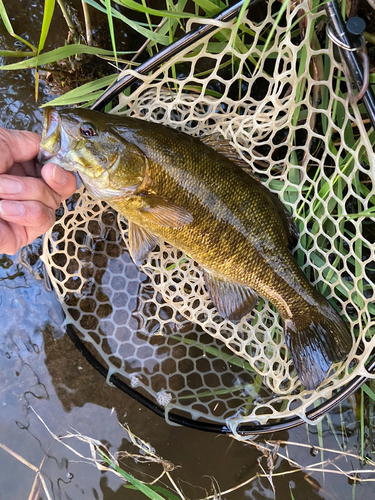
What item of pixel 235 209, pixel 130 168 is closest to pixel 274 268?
pixel 235 209

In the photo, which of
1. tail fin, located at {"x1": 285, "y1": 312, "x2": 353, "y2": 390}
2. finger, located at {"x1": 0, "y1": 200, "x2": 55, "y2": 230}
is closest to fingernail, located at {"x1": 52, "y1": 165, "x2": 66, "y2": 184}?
finger, located at {"x1": 0, "y1": 200, "x2": 55, "y2": 230}

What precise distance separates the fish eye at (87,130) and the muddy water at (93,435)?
1215mm

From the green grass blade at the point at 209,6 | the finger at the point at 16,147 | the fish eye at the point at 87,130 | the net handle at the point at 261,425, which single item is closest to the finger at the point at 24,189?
the finger at the point at 16,147

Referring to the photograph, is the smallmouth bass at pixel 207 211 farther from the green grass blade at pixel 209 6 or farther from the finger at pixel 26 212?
the green grass blade at pixel 209 6

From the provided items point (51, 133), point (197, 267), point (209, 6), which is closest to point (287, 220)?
point (197, 267)

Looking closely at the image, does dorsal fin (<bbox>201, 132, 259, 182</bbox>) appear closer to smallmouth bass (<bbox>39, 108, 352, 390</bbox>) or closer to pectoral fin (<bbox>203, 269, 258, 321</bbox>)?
smallmouth bass (<bbox>39, 108, 352, 390</bbox>)

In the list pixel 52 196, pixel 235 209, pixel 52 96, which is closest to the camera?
pixel 52 196

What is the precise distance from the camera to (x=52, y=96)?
2207 millimetres

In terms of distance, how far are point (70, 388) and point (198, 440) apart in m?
1.01

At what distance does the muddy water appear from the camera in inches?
93.0

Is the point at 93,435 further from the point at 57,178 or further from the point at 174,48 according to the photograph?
the point at 174,48

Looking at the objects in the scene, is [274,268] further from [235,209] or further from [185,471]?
[185,471]

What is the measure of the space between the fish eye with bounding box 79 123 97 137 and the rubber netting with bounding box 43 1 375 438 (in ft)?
1.06

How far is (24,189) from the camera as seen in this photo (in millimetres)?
1455
